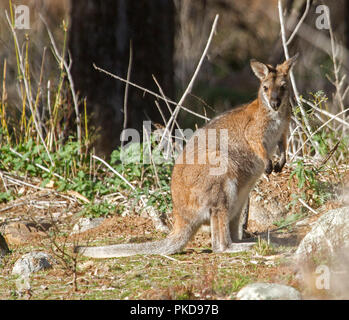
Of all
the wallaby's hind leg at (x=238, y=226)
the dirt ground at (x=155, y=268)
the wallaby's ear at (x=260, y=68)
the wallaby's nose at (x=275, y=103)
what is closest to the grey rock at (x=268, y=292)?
the dirt ground at (x=155, y=268)

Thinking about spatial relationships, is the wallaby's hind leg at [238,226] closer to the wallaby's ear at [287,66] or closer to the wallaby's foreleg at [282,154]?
the wallaby's foreleg at [282,154]

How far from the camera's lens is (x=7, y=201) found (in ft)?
25.7

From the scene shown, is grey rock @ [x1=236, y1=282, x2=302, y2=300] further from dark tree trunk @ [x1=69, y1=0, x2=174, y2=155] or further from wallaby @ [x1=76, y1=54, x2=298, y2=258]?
dark tree trunk @ [x1=69, y1=0, x2=174, y2=155]

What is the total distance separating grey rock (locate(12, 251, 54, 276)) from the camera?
5.26 m

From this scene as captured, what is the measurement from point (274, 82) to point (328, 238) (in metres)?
1.54

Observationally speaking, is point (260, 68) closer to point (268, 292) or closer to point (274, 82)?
point (274, 82)

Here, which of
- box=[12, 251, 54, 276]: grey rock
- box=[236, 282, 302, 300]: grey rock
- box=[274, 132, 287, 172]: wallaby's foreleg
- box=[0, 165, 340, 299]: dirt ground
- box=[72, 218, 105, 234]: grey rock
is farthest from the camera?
box=[72, 218, 105, 234]: grey rock

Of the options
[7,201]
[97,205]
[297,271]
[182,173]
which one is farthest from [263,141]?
[7,201]

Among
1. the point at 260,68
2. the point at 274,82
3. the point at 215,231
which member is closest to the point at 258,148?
the point at 274,82

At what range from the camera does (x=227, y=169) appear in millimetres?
5641

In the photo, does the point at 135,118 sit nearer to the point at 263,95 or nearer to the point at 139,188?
the point at 139,188

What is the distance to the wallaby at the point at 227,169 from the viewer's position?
5.59 m

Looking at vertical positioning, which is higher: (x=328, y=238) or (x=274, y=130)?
(x=274, y=130)

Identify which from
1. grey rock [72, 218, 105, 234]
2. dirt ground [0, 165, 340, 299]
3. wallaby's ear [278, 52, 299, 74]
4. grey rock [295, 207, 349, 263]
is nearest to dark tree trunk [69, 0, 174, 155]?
grey rock [72, 218, 105, 234]
